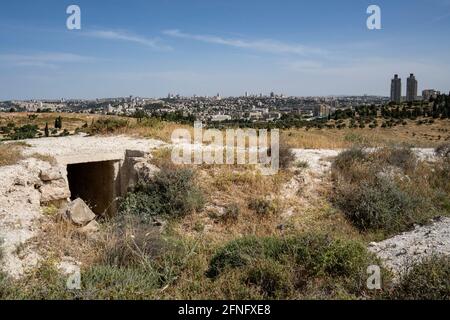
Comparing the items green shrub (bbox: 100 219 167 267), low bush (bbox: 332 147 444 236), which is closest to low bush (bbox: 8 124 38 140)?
green shrub (bbox: 100 219 167 267)

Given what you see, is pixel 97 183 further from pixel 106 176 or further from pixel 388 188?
pixel 388 188

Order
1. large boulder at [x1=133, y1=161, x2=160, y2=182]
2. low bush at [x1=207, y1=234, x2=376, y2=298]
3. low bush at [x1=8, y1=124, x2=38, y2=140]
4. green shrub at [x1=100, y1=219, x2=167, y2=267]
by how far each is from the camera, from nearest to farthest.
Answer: low bush at [x1=207, y1=234, x2=376, y2=298], green shrub at [x1=100, y1=219, x2=167, y2=267], large boulder at [x1=133, y1=161, x2=160, y2=182], low bush at [x1=8, y1=124, x2=38, y2=140]

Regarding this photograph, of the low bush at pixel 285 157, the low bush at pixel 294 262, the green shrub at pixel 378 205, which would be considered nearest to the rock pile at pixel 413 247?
the low bush at pixel 294 262

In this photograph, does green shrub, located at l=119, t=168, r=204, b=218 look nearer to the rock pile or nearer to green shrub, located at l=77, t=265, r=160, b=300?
green shrub, located at l=77, t=265, r=160, b=300

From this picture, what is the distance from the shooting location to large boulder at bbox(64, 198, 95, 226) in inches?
289

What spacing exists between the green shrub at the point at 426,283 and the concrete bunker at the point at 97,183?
302 inches

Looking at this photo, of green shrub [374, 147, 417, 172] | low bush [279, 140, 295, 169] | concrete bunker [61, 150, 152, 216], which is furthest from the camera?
green shrub [374, 147, 417, 172]

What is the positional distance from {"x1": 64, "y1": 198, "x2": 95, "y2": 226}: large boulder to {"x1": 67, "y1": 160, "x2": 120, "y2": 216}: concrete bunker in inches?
101

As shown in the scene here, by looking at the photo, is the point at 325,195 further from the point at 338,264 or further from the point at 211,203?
the point at 338,264

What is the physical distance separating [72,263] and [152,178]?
146 inches

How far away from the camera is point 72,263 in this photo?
5789 millimetres

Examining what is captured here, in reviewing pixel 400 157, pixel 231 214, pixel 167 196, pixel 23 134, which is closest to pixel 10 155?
pixel 167 196

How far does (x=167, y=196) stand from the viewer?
8641 millimetres

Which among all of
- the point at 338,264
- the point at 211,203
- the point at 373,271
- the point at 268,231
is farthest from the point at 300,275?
the point at 211,203
